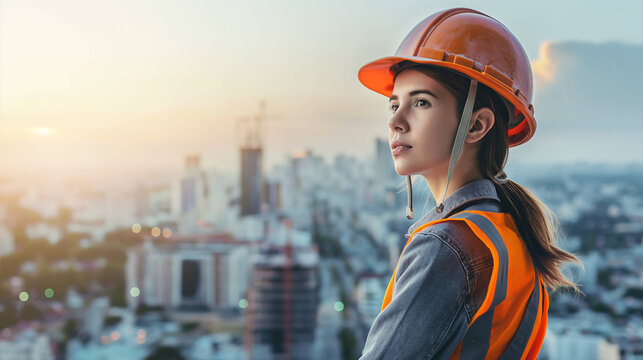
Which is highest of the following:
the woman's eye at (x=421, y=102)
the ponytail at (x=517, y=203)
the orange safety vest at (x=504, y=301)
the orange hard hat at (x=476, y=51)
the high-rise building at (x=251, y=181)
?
the high-rise building at (x=251, y=181)

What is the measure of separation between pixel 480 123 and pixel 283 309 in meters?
7.08

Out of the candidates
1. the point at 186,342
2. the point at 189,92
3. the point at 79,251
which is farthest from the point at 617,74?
the point at 79,251

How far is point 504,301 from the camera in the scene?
525 mm

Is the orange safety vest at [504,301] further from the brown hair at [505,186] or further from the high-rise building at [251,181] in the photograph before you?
the high-rise building at [251,181]

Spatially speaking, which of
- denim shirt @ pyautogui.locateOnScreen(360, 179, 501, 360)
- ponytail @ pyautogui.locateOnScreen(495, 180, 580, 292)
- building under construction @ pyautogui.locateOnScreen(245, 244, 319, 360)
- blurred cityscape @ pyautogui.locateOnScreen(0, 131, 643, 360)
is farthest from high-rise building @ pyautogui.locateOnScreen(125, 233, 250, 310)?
denim shirt @ pyautogui.locateOnScreen(360, 179, 501, 360)

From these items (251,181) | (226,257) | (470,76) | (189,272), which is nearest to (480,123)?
(470,76)

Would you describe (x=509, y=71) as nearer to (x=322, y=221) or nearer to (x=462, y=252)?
(x=462, y=252)

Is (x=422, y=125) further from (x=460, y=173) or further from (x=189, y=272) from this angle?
(x=189, y=272)

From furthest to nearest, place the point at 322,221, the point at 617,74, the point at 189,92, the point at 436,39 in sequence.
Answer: the point at 322,221, the point at 189,92, the point at 617,74, the point at 436,39

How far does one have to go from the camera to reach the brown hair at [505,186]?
0.59 metres

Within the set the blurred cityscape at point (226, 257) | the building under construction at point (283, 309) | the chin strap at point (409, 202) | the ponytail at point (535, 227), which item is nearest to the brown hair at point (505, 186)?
the ponytail at point (535, 227)

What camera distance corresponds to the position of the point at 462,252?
1.60 feet

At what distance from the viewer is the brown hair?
589 mm

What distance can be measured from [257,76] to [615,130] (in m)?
4.59
